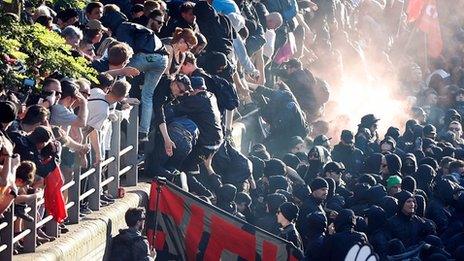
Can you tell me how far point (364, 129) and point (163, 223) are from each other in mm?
8938

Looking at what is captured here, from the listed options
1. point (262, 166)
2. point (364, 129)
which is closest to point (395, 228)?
point (262, 166)

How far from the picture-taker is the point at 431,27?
35.5 meters

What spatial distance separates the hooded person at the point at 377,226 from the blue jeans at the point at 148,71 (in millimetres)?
3230

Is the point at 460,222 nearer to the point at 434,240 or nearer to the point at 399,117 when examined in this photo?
the point at 434,240

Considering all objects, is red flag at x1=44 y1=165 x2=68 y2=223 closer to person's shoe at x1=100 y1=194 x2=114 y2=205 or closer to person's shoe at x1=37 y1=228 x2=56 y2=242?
person's shoe at x1=37 y1=228 x2=56 y2=242

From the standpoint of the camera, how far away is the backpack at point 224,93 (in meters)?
17.4

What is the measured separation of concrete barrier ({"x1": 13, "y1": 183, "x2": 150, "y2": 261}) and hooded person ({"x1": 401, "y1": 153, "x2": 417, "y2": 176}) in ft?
20.7

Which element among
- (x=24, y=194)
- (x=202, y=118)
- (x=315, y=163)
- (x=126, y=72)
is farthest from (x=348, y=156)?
(x=24, y=194)

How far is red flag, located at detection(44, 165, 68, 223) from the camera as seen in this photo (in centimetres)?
1243

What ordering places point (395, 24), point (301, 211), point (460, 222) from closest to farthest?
point (301, 211) < point (460, 222) < point (395, 24)

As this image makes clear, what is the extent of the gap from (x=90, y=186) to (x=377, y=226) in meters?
4.29

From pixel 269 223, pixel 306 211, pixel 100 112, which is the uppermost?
pixel 100 112

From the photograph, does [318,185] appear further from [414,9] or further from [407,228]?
[414,9]

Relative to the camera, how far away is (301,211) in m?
16.8
